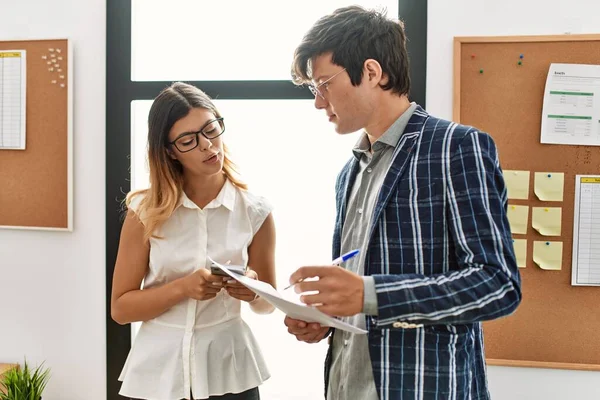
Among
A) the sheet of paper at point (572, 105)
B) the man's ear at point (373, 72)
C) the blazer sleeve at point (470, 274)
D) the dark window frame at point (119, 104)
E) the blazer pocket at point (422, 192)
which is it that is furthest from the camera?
the dark window frame at point (119, 104)

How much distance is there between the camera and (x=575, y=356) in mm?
1970

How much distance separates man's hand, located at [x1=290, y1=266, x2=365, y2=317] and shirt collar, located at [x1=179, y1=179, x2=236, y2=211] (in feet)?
2.43

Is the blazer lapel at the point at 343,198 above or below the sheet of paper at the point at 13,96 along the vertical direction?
below

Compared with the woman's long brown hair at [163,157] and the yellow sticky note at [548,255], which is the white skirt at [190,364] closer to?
the woman's long brown hair at [163,157]

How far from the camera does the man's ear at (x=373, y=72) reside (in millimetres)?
1255

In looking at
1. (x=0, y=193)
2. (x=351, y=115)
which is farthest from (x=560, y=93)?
(x=0, y=193)

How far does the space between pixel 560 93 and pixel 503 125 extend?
0.22m

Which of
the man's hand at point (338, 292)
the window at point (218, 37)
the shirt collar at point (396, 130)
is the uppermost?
the window at point (218, 37)

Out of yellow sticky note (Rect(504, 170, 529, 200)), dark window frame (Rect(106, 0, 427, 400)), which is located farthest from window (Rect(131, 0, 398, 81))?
yellow sticky note (Rect(504, 170, 529, 200))

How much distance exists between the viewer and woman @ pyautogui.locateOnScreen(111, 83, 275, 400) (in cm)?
168

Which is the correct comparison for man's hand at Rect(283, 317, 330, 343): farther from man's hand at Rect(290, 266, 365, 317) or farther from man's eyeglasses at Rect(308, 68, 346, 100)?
man's eyeglasses at Rect(308, 68, 346, 100)

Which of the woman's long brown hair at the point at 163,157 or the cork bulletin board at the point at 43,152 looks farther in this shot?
the cork bulletin board at the point at 43,152

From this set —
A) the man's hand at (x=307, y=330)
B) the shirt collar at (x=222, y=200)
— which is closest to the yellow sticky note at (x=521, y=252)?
the man's hand at (x=307, y=330)

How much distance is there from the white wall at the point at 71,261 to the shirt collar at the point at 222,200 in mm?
711
